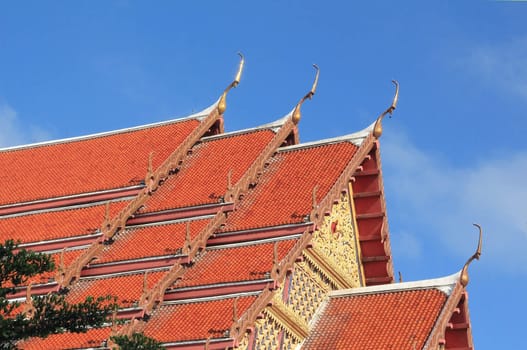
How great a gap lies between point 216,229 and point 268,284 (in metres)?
2.62

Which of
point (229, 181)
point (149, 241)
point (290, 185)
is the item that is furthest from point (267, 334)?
point (290, 185)

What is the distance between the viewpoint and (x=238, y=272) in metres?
26.5

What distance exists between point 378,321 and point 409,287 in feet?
3.50

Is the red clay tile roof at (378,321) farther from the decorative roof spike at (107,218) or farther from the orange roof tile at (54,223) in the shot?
the orange roof tile at (54,223)

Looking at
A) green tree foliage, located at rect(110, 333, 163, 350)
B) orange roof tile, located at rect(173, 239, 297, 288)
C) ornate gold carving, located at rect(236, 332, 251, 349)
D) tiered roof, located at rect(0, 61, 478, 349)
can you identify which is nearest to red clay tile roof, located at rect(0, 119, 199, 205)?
tiered roof, located at rect(0, 61, 478, 349)

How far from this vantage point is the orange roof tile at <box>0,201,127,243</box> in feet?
94.7

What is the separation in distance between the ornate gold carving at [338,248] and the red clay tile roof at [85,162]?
3814mm

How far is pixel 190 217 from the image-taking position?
28.7m

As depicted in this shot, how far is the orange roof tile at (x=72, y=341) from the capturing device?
25312 mm

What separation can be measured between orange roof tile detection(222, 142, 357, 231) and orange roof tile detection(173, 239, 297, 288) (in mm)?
593

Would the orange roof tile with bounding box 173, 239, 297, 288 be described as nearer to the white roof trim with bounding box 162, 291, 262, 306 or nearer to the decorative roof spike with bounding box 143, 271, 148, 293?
the white roof trim with bounding box 162, 291, 262, 306

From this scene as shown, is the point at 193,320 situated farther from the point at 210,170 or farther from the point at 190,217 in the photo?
the point at 210,170

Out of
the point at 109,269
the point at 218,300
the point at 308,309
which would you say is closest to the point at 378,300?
the point at 308,309

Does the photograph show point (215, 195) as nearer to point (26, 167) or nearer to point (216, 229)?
point (216, 229)
